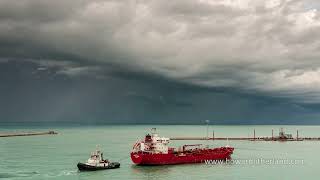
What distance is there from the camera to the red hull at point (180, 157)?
81.7 meters

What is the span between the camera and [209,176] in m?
70.8

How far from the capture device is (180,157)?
284 ft

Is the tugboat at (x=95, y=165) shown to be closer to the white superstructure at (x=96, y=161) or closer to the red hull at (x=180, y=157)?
the white superstructure at (x=96, y=161)

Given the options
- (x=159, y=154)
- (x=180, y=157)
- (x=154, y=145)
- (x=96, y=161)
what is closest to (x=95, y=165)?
(x=96, y=161)

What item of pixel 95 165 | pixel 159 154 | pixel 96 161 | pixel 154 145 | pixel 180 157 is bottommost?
pixel 95 165

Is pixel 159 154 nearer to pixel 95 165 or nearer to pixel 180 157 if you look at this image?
pixel 180 157

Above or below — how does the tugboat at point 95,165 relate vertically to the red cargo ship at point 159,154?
below

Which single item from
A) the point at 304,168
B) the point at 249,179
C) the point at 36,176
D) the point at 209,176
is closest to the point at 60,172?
the point at 36,176

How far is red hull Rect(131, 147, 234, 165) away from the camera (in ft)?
268

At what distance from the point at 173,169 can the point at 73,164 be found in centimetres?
2106

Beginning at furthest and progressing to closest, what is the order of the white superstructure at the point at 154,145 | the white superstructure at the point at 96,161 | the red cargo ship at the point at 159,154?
1. the white superstructure at the point at 154,145
2. the red cargo ship at the point at 159,154
3. the white superstructure at the point at 96,161

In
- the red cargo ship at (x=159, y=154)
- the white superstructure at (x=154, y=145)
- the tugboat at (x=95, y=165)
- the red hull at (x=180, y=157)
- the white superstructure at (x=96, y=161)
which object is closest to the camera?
the tugboat at (x=95, y=165)

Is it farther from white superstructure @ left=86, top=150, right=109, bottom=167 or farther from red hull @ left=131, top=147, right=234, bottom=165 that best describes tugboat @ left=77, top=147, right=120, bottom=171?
red hull @ left=131, top=147, right=234, bottom=165

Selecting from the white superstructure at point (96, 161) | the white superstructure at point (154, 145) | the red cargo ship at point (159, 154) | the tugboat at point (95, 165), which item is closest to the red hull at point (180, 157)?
the red cargo ship at point (159, 154)
